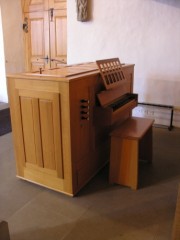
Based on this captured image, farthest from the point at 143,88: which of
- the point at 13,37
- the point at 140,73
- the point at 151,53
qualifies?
the point at 13,37

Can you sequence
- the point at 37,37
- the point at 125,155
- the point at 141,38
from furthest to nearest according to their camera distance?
the point at 37,37 → the point at 141,38 → the point at 125,155

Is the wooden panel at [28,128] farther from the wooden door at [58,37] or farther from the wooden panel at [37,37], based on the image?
the wooden panel at [37,37]

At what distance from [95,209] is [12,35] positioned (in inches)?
182

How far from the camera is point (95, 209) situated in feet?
6.65

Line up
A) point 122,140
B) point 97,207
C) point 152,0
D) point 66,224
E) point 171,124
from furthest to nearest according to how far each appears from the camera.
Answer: point 171,124, point 152,0, point 122,140, point 97,207, point 66,224

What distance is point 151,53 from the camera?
3.88m

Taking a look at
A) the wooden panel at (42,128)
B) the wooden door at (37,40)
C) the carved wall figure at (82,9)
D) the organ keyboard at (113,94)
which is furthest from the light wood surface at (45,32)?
the wooden panel at (42,128)

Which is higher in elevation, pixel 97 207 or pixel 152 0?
pixel 152 0

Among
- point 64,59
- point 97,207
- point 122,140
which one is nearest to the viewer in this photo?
point 97,207

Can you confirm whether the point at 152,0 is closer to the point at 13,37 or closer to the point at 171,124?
the point at 171,124

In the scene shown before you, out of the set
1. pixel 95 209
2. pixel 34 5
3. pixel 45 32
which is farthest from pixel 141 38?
pixel 95 209

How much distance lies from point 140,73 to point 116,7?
1112mm

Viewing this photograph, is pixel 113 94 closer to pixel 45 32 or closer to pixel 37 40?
pixel 45 32

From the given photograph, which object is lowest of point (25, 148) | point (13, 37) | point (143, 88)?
point (25, 148)
